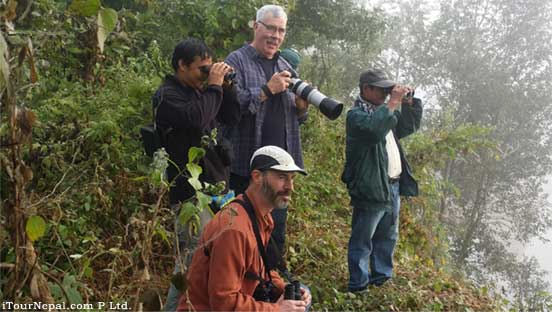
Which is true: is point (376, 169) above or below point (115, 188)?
above

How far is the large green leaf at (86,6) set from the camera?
144 cm

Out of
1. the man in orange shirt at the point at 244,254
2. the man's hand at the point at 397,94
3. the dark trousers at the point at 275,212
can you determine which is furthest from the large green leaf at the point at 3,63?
the man's hand at the point at 397,94

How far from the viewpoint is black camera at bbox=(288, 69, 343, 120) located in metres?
3.12

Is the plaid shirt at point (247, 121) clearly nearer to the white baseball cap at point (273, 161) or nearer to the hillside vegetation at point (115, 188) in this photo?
the hillside vegetation at point (115, 188)

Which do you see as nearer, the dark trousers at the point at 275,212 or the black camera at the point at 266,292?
the black camera at the point at 266,292

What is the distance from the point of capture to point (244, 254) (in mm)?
2088

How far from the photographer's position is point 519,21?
704 inches

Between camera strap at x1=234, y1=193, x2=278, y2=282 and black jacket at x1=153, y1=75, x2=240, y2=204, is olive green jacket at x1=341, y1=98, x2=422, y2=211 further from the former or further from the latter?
camera strap at x1=234, y1=193, x2=278, y2=282

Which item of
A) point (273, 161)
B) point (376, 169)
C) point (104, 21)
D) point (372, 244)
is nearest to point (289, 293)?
point (273, 161)

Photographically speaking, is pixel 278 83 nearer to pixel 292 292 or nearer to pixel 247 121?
pixel 247 121

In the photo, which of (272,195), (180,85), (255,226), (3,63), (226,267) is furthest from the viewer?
(180,85)

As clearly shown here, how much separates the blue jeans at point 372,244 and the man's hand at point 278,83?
99 cm

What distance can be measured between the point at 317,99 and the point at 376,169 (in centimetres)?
66

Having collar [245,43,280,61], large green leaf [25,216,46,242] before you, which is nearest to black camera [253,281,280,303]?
large green leaf [25,216,46,242]
